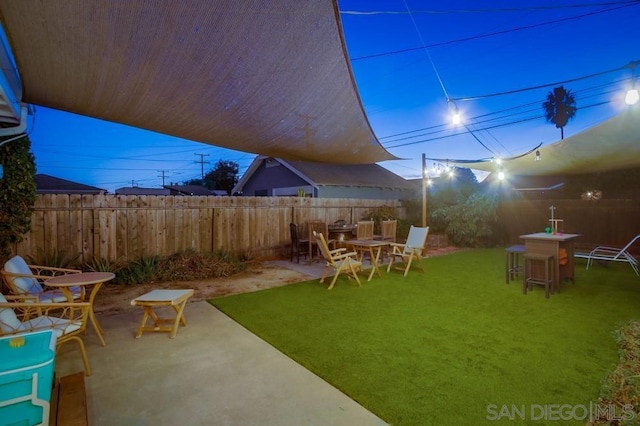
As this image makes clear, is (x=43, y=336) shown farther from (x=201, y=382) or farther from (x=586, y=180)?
(x=586, y=180)

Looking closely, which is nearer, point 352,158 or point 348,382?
point 348,382

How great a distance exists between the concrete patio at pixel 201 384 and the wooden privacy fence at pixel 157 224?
10.2ft

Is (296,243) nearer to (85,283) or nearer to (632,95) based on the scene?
(85,283)

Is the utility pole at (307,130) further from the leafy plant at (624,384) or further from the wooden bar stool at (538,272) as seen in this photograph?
the leafy plant at (624,384)

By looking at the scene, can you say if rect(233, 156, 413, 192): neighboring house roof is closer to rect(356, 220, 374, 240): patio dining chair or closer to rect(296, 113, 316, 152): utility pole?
rect(356, 220, 374, 240): patio dining chair

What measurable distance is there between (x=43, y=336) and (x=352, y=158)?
7833mm

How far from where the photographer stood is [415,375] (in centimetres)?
258

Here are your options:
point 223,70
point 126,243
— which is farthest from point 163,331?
point 126,243

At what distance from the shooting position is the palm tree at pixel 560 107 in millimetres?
22219

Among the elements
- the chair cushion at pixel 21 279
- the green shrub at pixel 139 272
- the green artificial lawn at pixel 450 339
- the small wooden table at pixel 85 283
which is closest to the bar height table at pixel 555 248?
the green artificial lawn at pixel 450 339

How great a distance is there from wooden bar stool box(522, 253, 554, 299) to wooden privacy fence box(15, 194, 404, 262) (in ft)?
18.7

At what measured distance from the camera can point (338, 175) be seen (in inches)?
553

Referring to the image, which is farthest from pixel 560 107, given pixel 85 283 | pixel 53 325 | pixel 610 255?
pixel 53 325

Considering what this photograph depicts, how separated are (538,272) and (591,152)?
10.0ft
